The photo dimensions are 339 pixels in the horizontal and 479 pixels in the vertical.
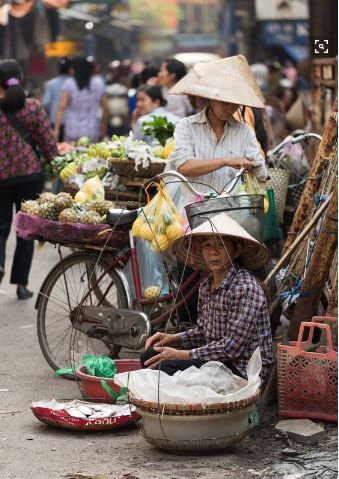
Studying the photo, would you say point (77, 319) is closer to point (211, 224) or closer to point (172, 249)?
point (172, 249)

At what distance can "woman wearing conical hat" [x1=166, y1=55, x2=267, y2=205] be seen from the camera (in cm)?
749

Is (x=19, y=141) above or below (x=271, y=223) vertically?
above

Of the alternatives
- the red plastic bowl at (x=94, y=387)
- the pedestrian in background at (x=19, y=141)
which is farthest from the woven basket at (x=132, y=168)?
the red plastic bowl at (x=94, y=387)

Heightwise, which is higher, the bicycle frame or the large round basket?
the bicycle frame

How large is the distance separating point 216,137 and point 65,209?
1090 millimetres

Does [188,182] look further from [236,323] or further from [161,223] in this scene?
[236,323]

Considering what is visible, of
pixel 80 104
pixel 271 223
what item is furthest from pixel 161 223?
pixel 80 104

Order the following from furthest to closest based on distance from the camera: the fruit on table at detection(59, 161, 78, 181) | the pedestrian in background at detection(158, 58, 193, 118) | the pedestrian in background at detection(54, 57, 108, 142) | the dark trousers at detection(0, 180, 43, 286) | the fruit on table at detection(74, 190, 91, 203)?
the pedestrian in background at detection(54, 57, 108, 142) → the pedestrian in background at detection(158, 58, 193, 118) → the dark trousers at detection(0, 180, 43, 286) → the fruit on table at detection(59, 161, 78, 181) → the fruit on table at detection(74, 190, 91, 203)

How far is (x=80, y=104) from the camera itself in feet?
55.2

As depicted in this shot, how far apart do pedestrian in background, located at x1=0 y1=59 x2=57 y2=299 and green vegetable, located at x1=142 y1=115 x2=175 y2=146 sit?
3.39 feet

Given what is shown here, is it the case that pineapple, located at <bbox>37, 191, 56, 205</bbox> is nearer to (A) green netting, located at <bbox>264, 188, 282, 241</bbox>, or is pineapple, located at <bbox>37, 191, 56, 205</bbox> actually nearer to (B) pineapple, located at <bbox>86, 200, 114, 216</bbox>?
(B) pineapple, located at <bbox>86, 200, 114, 216</bbox>

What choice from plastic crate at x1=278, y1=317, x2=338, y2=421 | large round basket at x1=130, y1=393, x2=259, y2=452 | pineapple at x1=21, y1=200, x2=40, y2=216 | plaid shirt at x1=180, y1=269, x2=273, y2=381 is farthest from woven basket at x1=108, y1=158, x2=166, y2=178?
large round basket at x1=130, y1=393, x2=259, y2=452

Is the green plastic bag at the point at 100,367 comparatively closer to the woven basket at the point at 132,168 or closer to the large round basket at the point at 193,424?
the large round basket at the point at 193,424

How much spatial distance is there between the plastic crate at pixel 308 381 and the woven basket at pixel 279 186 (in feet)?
8.22
